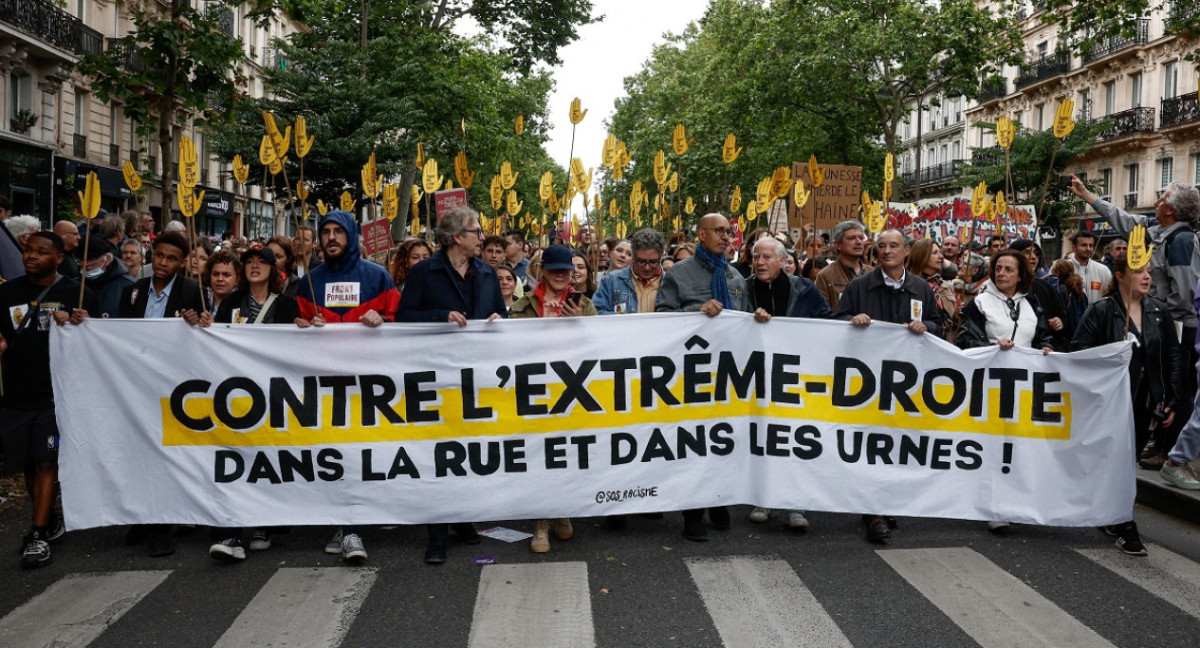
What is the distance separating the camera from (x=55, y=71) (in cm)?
2958

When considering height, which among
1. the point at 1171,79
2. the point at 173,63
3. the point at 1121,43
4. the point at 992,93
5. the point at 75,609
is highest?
the point at 992,93

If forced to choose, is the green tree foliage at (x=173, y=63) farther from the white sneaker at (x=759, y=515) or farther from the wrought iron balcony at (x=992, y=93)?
the wrought iron balcony at (x=992, y=93)

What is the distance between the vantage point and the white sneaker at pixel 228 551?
5688 mm

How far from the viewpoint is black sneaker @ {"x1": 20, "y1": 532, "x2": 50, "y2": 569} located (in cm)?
566

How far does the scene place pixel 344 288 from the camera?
20.4 feet

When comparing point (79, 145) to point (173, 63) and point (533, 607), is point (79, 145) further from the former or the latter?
point (533, 607)

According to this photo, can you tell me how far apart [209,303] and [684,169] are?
42685mm

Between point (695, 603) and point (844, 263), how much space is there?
11.5ft

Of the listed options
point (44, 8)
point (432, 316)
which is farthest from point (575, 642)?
point (44, 8)

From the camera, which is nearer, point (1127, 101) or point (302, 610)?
point (302, 610)

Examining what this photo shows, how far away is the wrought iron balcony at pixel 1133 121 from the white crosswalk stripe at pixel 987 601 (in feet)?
123

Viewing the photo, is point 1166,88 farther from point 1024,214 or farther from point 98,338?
point 98,338

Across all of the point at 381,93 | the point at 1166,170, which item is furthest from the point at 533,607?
the point at 1166,170

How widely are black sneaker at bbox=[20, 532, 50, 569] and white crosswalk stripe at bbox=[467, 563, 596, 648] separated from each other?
2375mm
